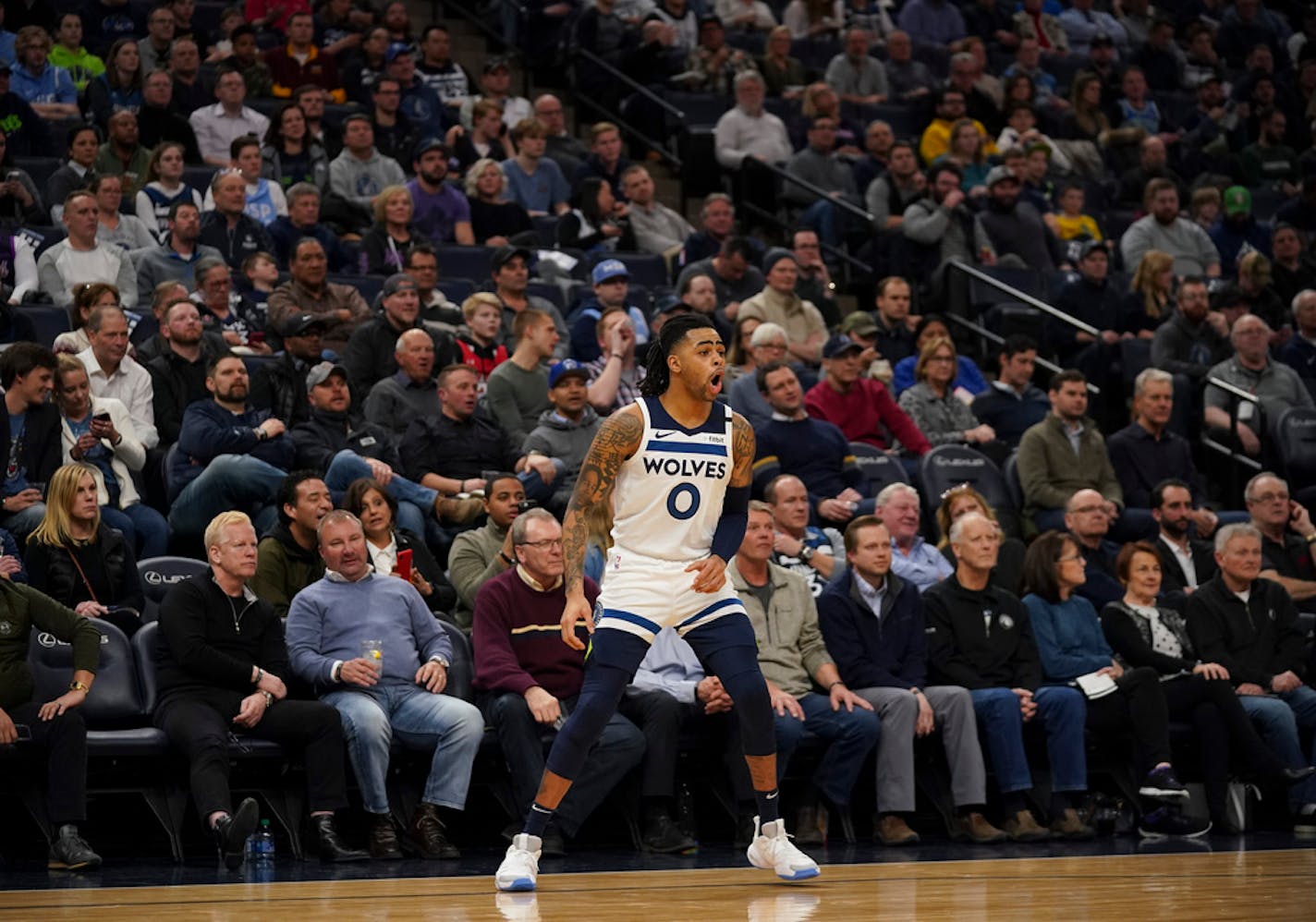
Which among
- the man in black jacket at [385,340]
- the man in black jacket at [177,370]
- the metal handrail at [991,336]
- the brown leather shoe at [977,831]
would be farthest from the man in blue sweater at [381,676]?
the metal handrail at [991,336]

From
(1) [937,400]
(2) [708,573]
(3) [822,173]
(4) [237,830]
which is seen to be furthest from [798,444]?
(3) [822,173]

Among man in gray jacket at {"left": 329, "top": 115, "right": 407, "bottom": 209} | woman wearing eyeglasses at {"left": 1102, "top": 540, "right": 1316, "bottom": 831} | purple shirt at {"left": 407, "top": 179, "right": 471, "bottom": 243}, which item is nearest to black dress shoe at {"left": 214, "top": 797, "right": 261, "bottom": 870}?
woman wearing eyeglasses at {"left": 1102, "top": 540, "right": 1316, "bottom": 831}

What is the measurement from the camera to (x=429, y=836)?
7.42 meters

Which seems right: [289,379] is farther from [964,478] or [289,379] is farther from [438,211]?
[964,478]

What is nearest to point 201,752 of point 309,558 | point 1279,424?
point 309,558

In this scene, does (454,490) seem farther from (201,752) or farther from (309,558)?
(201,752)

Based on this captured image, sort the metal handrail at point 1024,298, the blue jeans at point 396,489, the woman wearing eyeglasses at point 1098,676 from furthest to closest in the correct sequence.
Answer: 1. the metal handrail at point 1024,298
2. the blue jeans at point 396,489
3. the woman wearing eyeglasses at point 1098,676

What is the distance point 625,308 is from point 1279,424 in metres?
4.33

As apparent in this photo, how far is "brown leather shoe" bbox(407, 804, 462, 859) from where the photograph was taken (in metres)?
7.39

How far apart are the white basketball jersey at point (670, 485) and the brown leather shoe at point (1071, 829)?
3042mm

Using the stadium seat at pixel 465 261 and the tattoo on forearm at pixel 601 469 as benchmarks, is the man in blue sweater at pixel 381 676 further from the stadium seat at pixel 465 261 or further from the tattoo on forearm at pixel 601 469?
the stadium seat at pixel 465 261

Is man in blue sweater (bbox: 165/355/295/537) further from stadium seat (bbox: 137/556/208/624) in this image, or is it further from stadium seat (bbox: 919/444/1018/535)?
stadium seat (bbox: 919/444/1018/535)

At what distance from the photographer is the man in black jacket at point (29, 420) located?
8477 millimetres

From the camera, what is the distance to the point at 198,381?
9.51 metres
